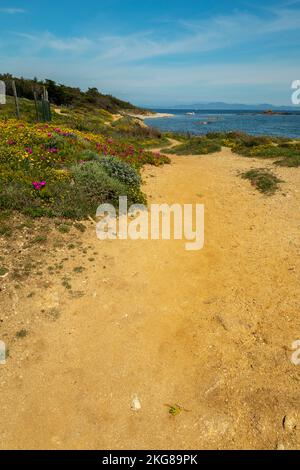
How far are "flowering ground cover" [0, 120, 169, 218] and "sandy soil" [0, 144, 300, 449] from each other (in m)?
1.49

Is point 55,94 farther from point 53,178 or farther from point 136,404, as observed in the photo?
point 136,404

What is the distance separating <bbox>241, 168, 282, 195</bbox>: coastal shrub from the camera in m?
13.7

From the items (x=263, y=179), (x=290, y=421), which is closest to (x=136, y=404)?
(x=290, y=421)

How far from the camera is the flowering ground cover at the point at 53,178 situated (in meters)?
9.49

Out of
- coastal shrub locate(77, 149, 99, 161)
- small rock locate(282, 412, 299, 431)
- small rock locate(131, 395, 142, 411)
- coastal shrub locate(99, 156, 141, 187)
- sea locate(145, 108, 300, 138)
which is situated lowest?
small rock locate(131, 395, 142, 411)

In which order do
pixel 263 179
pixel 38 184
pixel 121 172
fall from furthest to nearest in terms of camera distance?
pixel 263 179 → pixel 121 172 → pixel 38 184

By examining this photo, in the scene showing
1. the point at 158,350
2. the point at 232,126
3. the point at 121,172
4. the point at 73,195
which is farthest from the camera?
the point at 232,126

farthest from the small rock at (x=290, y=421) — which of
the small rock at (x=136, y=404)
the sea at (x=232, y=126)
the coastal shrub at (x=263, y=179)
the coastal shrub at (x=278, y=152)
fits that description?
the sea at (x=232, y=126)

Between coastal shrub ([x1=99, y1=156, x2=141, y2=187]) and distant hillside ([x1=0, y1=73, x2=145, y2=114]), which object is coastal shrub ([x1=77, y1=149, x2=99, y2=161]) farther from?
distant hillside ([x1=0, y1=73, x2=145, y2=114])

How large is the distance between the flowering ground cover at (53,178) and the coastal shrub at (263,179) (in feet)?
17.5

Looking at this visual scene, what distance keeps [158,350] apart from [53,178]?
733 cm

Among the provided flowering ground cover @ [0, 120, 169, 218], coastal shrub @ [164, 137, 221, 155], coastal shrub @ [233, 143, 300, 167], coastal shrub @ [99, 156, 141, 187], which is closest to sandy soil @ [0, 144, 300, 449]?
flowering ground cover @ [0, 120, 169, 218]

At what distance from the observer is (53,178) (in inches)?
430
